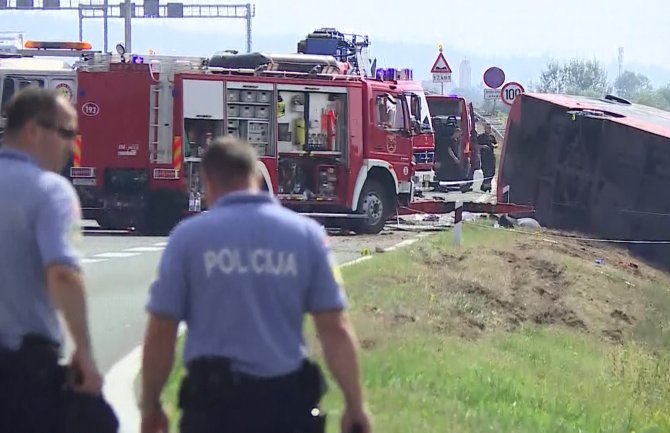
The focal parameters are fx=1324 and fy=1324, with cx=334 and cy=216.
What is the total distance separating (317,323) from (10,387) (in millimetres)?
1165

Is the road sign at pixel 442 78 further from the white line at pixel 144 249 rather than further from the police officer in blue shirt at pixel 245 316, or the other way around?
the police officer in blue shirt at pixel 245 316

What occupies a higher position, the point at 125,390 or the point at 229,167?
the point at 229,167

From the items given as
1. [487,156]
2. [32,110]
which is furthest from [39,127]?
[487,156]

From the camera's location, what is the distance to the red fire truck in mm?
22578

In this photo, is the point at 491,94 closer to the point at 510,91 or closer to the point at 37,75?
the point at 510,91

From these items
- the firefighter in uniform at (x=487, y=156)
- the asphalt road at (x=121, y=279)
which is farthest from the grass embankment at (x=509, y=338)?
the firefighter in uniform at (x=487, y=156)

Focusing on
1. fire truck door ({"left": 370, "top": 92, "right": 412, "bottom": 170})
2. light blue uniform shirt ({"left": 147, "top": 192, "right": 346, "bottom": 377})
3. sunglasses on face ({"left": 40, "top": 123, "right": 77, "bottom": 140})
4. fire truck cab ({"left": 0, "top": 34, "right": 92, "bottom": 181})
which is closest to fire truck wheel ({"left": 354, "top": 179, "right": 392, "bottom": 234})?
fire truck door ({"left": 370, "top": 92, "right": 412, "bottom": 170})

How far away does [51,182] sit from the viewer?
15.8 feet

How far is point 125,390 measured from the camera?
8.89 meters

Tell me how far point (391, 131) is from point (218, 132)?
3217mm

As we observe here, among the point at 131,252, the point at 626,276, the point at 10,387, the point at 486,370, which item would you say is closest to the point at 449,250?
the point at 626,276

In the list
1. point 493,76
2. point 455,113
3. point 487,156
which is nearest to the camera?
point 493,76

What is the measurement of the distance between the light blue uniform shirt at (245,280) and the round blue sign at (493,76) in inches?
936

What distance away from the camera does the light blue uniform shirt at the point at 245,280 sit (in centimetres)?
444
